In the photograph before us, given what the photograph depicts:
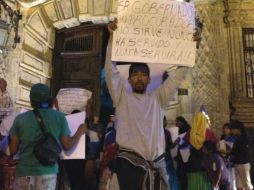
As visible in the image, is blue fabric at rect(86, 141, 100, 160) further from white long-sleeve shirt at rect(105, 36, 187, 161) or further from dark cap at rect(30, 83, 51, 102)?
white long-sleeve shirt at rect(105, 36, 187, 161)

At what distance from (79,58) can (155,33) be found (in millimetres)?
4763

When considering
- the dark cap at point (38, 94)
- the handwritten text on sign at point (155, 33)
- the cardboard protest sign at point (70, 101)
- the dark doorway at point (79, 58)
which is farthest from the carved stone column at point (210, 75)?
the dark cap at point (38, 94)

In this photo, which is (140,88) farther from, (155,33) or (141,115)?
(155,33)

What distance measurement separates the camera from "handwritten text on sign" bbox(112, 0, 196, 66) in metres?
3.02

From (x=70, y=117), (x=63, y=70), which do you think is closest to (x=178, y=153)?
(x=70, y=117)

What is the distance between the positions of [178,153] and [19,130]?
304 centimetres

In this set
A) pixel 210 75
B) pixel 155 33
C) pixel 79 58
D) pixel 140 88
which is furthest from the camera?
pixel 79 58

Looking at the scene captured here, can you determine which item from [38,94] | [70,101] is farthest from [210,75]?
[38,94]

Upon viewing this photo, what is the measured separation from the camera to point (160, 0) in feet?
10.6

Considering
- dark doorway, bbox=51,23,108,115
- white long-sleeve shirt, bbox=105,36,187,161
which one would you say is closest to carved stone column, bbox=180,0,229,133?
dark doorway, bbox=51,23,108,115

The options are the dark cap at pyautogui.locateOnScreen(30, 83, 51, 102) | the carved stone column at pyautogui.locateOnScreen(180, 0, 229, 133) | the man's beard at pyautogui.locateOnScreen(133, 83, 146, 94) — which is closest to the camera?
the man's beard at pyautogui.locateOnScreen(133, 83, 146, 94)

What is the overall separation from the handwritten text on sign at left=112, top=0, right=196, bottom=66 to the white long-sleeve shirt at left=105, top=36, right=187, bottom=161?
0.23 m

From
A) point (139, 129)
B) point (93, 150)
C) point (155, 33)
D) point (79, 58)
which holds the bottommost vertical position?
point (93, 150)

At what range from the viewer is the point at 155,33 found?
10.3 ft
